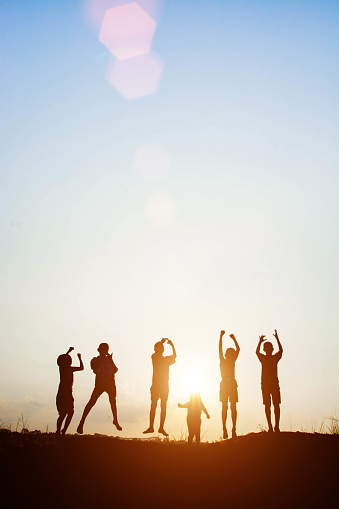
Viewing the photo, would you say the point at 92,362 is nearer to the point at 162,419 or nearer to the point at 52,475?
the point at 162,419

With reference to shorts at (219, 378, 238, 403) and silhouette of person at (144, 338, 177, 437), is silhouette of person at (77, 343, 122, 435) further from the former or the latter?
shorts at (219, 378, 238, 403)

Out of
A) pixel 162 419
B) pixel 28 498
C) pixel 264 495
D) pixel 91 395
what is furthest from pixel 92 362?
pixel 264 495

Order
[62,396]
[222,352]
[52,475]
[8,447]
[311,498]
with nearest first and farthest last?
1. [311,498]
2. [52,475]
3. [8,447]
4. [62,396]
5. [222,352]

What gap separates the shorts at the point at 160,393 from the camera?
41.7 feet

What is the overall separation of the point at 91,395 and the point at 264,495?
5370mm

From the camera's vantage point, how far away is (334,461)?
420 inches

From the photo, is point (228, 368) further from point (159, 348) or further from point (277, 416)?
point (159, 348)

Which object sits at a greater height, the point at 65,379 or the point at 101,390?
the point at 65,379

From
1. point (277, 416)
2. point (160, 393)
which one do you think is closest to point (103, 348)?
point (160, 393)

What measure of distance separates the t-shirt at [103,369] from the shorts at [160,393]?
1117mm

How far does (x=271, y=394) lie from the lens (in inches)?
510

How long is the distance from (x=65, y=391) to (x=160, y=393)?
246 cm

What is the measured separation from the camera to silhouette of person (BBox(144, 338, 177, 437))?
500 inches

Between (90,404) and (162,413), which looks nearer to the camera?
(90,404)
